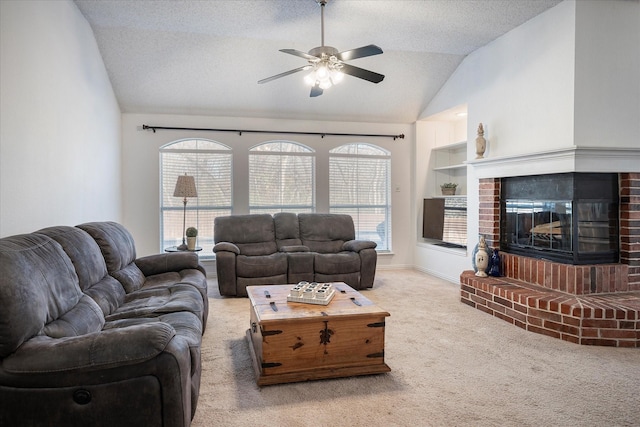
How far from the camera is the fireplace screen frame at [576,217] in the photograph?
3.78 metres

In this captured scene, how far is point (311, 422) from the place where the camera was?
7.06 feet

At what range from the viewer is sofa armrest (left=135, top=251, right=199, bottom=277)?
3.74 m

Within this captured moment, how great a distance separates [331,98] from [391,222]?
87.8 inches

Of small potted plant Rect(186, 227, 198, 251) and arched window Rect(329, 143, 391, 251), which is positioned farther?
arched window Rect(329, 143, 391, 251)

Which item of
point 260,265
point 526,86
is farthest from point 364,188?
point 526,86

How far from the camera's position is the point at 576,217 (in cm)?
379

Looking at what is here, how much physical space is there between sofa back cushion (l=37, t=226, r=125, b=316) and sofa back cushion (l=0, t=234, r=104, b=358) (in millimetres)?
142

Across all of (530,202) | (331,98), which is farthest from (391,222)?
(530,202)

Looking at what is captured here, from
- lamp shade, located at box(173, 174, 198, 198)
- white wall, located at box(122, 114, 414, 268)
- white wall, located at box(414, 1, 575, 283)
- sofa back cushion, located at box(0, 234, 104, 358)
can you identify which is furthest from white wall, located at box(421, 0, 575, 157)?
sofa back cushion, located at box(0, 234, 104, 358)

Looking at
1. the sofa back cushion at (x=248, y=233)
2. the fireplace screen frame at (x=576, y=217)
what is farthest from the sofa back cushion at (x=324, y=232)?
the fireplace screen frame at (x=576, y=217)

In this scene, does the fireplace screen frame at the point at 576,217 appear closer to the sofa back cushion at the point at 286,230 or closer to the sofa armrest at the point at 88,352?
the sofa back cushion at the point at 286,230

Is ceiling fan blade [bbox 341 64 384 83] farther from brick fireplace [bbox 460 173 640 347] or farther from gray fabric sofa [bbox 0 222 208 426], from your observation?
gray fabric sofa [bbox 0 222 208 426]

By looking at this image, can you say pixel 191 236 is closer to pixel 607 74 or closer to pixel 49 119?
pixel 49 119

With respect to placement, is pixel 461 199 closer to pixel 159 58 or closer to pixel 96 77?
pixel 159 58
